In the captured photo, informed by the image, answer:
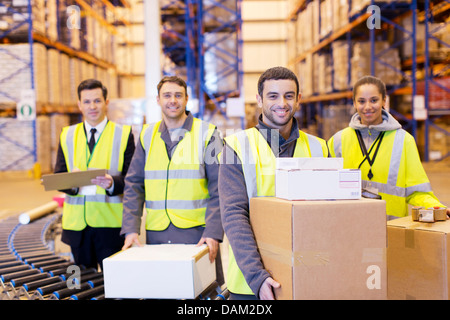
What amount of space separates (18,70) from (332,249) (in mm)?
8886

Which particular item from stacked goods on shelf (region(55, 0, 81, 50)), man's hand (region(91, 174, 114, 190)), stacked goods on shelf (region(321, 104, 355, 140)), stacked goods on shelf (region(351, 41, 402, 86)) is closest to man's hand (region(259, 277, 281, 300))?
man's hand (region(91, 174, 114, 190))

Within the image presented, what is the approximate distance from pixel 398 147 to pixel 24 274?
268 centimetres

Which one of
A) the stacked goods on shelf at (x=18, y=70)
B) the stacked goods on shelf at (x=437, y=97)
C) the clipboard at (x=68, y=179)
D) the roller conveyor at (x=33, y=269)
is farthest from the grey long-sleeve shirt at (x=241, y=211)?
the stacked goods on shelf at (x=18, y=70)

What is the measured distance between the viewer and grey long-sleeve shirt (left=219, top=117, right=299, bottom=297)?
163 centimetres

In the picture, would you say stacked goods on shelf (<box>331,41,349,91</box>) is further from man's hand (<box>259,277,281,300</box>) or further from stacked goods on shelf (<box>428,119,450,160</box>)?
man's hand (<box>259,277,281,300</box>)

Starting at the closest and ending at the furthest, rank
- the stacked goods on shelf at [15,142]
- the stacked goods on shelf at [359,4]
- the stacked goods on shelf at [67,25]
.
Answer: the stacked goods on shelf at [359,4]
the stacked goods on shelf at [15,142]
the stacked goods on shelf at [67,25]

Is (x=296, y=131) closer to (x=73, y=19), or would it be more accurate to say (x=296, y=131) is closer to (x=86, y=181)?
(x=86, y=181)

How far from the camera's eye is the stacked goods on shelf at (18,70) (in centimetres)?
883

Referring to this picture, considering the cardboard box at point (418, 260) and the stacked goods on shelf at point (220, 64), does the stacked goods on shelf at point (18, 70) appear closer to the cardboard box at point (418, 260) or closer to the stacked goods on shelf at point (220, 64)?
the stacked goods on shelf at point (220, 64)

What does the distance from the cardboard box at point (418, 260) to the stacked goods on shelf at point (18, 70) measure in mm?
8577

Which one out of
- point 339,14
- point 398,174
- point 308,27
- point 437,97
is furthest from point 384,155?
point 308,27

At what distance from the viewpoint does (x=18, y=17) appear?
8.97 metres

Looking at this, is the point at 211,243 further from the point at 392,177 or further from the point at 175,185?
the point at 392,177
